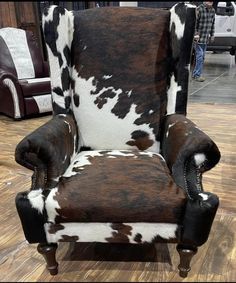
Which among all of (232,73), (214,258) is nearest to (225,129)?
(214,258)

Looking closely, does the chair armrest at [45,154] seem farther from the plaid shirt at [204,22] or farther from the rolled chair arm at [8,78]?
the plaid shirt at [204,22]

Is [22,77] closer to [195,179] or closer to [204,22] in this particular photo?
[195,179]

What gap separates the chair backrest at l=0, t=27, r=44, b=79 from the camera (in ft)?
12.3

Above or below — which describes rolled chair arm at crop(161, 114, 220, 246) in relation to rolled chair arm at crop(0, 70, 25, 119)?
above

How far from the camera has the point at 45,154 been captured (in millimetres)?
1193

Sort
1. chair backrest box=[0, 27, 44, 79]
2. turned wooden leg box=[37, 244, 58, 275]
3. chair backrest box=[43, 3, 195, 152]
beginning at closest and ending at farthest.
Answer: turned wooden leg box=[37, 244, 58, 275] < chair backrest box=[43, 3, 195, 152] < chair backrest box=[0, 27, 44, 79]

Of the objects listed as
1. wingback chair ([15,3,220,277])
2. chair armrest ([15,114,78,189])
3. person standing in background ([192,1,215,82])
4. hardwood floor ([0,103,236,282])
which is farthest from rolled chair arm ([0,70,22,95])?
person standing in background ([192,1,215,82])

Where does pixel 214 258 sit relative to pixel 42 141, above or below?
below

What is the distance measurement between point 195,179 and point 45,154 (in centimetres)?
59

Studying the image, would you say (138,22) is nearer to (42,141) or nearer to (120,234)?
(42,141)

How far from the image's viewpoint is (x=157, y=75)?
1558mm

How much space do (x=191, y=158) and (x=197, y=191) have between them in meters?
0.13

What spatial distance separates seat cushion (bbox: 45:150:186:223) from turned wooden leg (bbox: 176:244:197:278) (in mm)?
150

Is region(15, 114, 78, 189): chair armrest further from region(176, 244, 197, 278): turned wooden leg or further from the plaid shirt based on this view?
the plaid shirt
